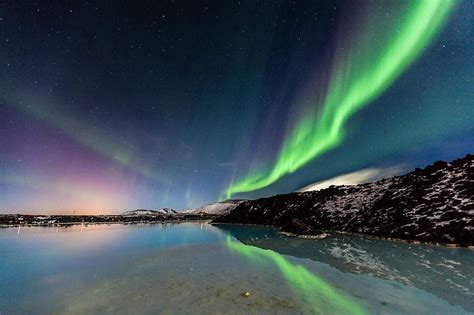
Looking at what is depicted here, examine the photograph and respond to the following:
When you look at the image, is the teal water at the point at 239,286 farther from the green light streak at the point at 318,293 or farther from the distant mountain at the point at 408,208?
the distant mountain at the point at 408,208

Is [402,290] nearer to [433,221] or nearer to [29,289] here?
[29,289]

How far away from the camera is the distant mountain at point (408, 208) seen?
40.6m

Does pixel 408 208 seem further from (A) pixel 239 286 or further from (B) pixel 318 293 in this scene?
(A) pixel 239 286

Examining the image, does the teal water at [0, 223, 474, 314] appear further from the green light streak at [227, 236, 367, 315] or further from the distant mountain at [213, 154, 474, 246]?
the distant mountain at [213, 154, 474, 246]

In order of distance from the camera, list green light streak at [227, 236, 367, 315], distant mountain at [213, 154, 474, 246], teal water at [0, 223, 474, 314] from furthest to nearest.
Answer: distant mountain at [213, 154, 474, 246], teal water at [0, 223, 474, 314], green light streak at [227, 236, 367, 315]

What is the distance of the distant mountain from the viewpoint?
133 feet

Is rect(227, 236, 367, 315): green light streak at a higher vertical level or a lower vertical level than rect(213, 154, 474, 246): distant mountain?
lower

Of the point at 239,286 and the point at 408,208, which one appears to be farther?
the point at 408,208

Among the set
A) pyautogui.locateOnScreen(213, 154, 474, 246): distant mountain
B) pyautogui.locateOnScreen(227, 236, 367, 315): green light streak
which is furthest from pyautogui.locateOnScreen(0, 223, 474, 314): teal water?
pyautogui.locateOnScreen(213, 154, 474, 246): distant mountain

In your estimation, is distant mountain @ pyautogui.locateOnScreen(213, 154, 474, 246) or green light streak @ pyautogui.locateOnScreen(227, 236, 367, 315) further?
distant mountain @ pyautogui.locateOnScreen(213, 154, 474, 246)

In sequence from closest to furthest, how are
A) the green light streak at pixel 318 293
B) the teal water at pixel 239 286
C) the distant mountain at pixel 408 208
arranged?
the green light streak at pixel 318 293
the teal water at pixel 239 286
the distant mountain at pixel 408 208

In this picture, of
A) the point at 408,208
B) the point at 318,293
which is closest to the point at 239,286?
the point at 318,293

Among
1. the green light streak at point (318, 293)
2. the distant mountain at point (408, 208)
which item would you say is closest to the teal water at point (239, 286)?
Result: the green light streak at point (318, 293)

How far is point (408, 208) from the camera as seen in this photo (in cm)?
5344
